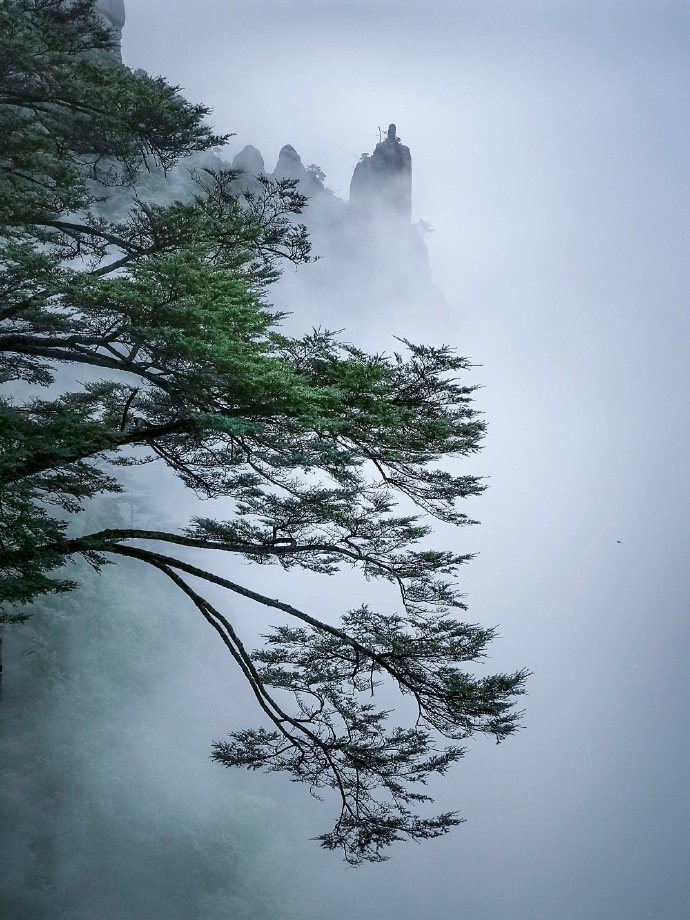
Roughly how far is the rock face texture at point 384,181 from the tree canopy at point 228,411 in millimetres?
38146

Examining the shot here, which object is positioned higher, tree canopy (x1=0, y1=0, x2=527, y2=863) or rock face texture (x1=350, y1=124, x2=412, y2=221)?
rock face texture (x1=350, y1=124, x2=412, y2=221)

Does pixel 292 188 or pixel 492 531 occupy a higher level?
pixel 492 531

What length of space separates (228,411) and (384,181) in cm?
4042

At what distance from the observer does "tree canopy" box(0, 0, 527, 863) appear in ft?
11.5

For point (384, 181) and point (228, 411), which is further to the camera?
point (384, 181)

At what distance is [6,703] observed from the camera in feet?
46.9

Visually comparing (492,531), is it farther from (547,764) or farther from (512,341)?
(512,341)

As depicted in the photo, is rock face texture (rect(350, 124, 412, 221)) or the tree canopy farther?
rock face texture (rect(350, 124, 412, 221))

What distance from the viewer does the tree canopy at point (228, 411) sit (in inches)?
138

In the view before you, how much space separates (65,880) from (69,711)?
3.41 metres

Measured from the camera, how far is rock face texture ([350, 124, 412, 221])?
132 feet

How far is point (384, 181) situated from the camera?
4100 centimetres

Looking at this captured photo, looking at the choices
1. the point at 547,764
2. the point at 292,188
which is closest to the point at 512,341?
the point at 547,764

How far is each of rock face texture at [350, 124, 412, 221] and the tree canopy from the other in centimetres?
3815
